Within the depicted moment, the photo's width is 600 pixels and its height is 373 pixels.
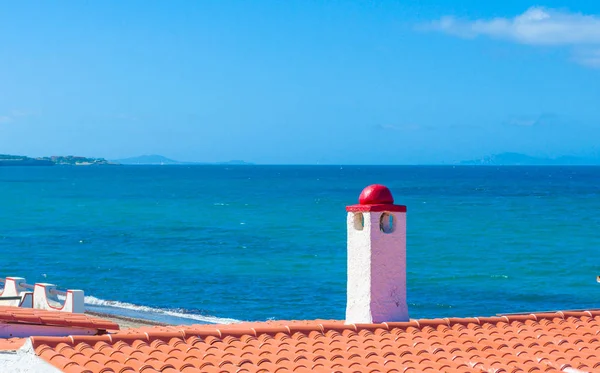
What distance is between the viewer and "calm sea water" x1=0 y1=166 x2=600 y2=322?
4550 cm

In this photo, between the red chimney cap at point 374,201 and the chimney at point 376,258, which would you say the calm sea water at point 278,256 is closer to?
the chimney at point 376,258

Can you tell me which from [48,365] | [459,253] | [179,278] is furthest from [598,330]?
[459,253]

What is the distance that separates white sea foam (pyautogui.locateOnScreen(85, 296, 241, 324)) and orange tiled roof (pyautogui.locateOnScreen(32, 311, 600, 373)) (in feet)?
93.9

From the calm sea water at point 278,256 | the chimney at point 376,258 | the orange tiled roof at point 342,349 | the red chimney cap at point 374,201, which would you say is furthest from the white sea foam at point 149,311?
the orange tiled roof at point 342,349

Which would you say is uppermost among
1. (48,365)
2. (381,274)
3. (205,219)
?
(205,219)

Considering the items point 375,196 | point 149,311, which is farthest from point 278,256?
point 375,196

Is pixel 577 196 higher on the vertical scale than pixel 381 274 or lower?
higher

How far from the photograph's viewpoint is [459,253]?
220 feet

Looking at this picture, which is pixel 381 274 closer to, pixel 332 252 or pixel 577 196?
pixel 332 252

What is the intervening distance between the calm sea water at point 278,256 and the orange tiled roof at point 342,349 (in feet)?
98.0

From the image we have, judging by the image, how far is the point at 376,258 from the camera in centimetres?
1148

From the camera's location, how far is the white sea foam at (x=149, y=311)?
39625mm

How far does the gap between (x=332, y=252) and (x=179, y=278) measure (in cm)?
1740

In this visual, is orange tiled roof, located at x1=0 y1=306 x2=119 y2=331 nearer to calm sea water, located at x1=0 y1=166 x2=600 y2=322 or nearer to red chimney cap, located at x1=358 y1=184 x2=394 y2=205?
red chimney cap, located at x1=358 y1=184 x2=394 y2=205
